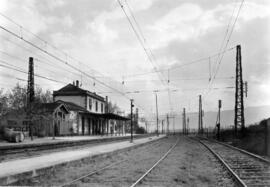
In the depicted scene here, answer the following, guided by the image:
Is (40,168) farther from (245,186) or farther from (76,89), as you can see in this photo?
(76,89)

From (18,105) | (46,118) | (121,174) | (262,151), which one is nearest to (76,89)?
(18,105)

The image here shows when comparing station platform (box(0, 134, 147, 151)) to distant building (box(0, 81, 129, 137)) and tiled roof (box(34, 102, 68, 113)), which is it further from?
tiled roof (box(34, 102, 68, 113))

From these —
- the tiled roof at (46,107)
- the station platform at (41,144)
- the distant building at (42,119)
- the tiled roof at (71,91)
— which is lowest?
the station platform at (41,144)

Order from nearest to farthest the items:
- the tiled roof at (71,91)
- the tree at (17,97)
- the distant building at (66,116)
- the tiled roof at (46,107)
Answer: the distant building at (66,116), the tiled roof at (46,107), the tree at (17,97), the tiled roof at (71,91)

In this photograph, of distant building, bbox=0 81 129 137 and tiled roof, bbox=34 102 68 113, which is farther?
tiled roof, bbox=34 102 68 113

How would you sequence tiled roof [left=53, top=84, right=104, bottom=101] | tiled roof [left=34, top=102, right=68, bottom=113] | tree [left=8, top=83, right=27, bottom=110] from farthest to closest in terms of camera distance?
tiled roof [left=53, top=84, right=104, bottom=101]
tree [left=8, top=83, right=27, bottom=110]
tiled roof [left=34, top=102, right=68, bottom=113]

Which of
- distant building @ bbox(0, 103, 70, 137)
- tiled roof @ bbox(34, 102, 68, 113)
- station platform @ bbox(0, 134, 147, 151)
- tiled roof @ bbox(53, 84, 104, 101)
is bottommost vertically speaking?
station platform @ bbox(0, 134, 147, 151)

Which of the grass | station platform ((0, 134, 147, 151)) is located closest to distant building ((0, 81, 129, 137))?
station platform ((0, 134, 147, 151))

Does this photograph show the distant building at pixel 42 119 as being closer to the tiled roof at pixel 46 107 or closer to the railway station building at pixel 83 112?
the tiled roof at pixel 46 107

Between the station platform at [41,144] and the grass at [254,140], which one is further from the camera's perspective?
the grass at [254,140]

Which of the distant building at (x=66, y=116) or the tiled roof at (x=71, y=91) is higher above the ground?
the tiled roof at (x=71, y=91)

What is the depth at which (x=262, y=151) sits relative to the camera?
24781 millimetres

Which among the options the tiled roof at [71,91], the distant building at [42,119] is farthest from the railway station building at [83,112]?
the distant building at [42,119]

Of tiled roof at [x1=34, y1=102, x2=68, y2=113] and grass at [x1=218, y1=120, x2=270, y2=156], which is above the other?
tiled roof at [x1=34, y1=102, x2=68, y2=113]
